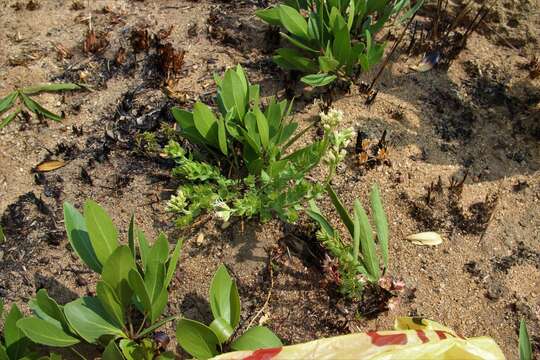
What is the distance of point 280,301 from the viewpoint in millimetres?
2992

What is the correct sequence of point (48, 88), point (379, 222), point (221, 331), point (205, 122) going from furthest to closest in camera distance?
point (48, 88) < point (205, 122) < point (379, 222) < point (221, 331)

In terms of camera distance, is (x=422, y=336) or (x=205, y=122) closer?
(x=422, y=336)

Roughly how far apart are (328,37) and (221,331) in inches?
79.2

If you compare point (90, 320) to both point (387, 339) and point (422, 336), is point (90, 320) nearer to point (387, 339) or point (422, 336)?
point (387, 339)

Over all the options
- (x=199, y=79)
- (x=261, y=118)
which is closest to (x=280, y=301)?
(x=261, y=118)

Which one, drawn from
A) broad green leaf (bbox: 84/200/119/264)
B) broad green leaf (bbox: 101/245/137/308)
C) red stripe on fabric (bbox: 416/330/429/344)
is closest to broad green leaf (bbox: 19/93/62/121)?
broad green leaf (bbox: 84/200/119/264)

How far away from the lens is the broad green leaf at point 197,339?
8.32 ft

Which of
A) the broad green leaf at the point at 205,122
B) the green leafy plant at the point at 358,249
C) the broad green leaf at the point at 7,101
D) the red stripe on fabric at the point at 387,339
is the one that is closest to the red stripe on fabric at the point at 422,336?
the red stripe on fabric at the point at 387,339

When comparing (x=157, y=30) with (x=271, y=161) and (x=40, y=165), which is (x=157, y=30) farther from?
(x=271, y=161)

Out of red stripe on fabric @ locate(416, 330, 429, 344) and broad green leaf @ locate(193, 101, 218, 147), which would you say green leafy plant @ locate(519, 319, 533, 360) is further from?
broad green leaf @ locate(193, 101, 218, 147)

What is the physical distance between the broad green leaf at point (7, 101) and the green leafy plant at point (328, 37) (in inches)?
68.6

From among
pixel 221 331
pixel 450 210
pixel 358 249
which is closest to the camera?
pixel 221 331

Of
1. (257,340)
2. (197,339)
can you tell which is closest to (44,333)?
(197,339)

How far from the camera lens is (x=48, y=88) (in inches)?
151
